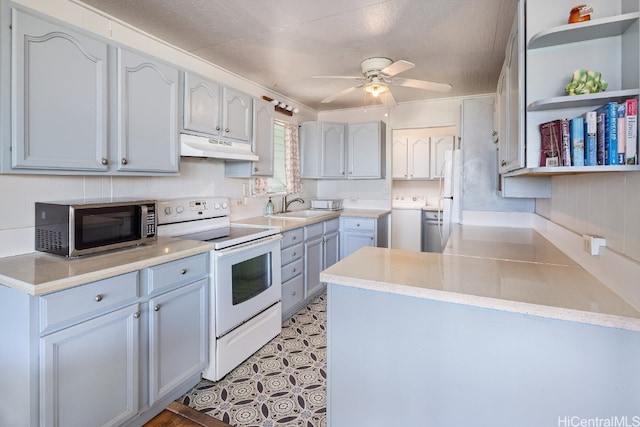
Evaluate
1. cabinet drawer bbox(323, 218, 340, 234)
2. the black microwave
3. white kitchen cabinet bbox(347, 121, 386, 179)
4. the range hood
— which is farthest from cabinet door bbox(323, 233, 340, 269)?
the black microwave

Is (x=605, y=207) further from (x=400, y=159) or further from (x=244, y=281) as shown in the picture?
(x=400, y=159)

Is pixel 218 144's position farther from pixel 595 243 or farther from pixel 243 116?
pixel 595 243

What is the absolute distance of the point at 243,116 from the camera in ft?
9.26

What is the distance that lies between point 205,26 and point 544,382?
270cm

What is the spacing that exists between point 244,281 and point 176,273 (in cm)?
61

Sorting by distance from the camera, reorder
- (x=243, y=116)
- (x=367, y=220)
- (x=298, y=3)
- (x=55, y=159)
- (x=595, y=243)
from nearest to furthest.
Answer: (x=595, y=243) < (x=55, y=159) < (x=298, y=3) < (x=243, y=116) < (x=367, y=220)

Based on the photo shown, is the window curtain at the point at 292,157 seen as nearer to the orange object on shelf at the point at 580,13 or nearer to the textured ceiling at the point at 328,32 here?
the textured ceiling at the point at 328,32

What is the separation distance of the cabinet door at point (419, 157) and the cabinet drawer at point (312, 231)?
2659mm

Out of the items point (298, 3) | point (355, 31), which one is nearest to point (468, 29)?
point (355, 31)

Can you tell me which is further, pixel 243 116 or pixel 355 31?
pixel 243 116

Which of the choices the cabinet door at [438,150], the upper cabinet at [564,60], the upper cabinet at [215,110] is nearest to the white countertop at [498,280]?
the upper cabinet at [564,60]

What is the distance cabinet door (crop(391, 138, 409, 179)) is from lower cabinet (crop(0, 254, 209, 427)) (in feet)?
14.2

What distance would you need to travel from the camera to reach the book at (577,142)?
1.16m

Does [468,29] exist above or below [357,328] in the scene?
above
